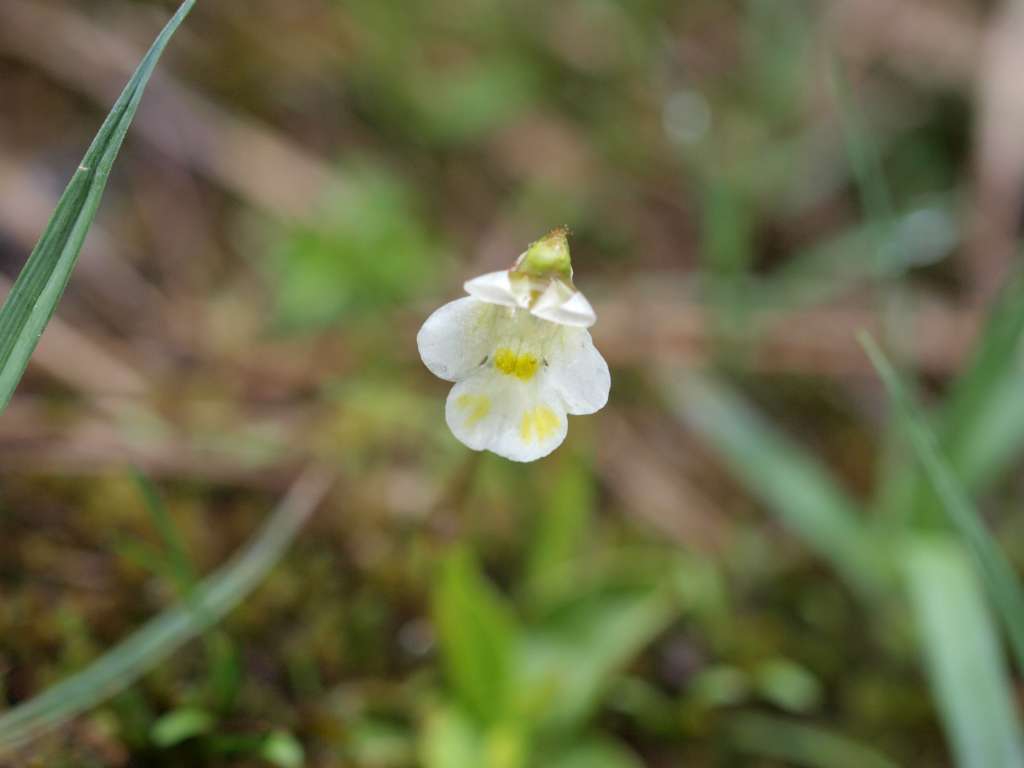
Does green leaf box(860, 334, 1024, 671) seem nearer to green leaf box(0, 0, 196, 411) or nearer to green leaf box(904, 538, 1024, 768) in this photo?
green leaf box(904, 538, 1024, 768)

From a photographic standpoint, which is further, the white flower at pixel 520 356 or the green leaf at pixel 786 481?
the green leaf at pixel 786 481

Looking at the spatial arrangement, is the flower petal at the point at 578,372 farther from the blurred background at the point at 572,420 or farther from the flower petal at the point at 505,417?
the blurred background at the point at 572,420

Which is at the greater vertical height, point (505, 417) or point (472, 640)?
point (505, 417)

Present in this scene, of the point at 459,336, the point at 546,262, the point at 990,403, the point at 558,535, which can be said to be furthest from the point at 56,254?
the point at 990,403

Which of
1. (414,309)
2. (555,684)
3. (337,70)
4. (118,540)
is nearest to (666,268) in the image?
(414,309)

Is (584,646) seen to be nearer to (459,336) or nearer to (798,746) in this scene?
(798,746)

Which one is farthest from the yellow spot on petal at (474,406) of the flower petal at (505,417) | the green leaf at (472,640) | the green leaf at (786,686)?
the green leaf at (786,686)
